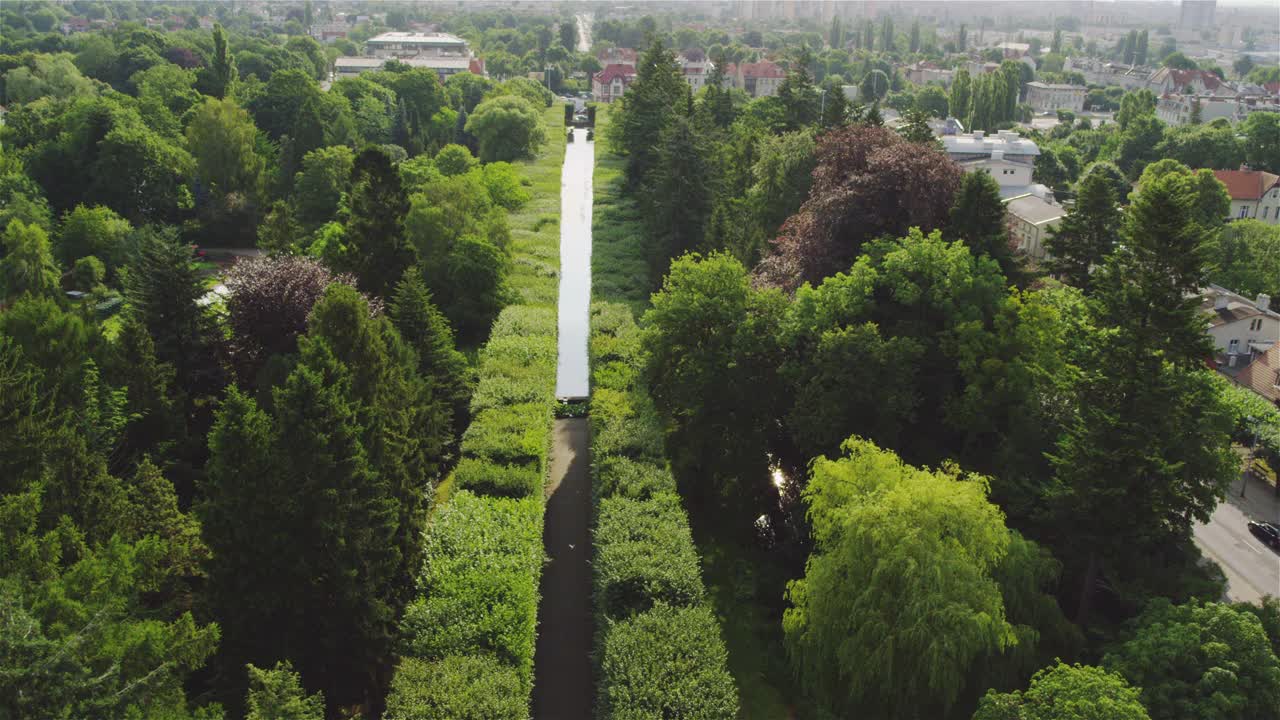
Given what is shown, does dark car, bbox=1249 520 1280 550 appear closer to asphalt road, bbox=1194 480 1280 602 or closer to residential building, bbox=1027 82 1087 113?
asphalt road, bbox=1194 480 1280 602

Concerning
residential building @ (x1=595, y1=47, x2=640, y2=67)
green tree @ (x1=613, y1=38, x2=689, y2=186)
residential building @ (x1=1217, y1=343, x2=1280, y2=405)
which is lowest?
residential building @ (x1=1217, y1=343, x2=1280, y2=405)

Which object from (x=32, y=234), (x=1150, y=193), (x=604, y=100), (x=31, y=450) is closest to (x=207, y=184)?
(x=32, y=234)

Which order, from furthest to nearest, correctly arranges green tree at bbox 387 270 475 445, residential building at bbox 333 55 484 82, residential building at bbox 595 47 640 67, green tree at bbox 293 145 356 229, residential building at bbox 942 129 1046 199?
residential building at bbox 595 47 640 67 → residential building at bbox 333 55 484 82 → residential building at bbox 942 129 1046 199 → green tree at bbox 293 145 356 229 → green tree at bbox 387 270 475 445

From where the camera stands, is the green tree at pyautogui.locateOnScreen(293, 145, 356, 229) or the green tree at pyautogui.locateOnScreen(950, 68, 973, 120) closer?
the green tree at pyautogui.locateOnScreen(293, 145, 356, 229)

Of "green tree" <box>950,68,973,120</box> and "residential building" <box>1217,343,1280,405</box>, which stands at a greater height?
"green tree" <box>950,68,973,120</box>

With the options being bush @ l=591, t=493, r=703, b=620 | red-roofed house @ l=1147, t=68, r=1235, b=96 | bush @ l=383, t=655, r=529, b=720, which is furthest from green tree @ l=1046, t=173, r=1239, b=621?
red-roofed house @ l=1147, t=68, r=1235, b=96

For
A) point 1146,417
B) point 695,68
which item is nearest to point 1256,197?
point 1146,417

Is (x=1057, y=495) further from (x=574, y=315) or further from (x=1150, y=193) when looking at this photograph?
(x=574, y=315)
